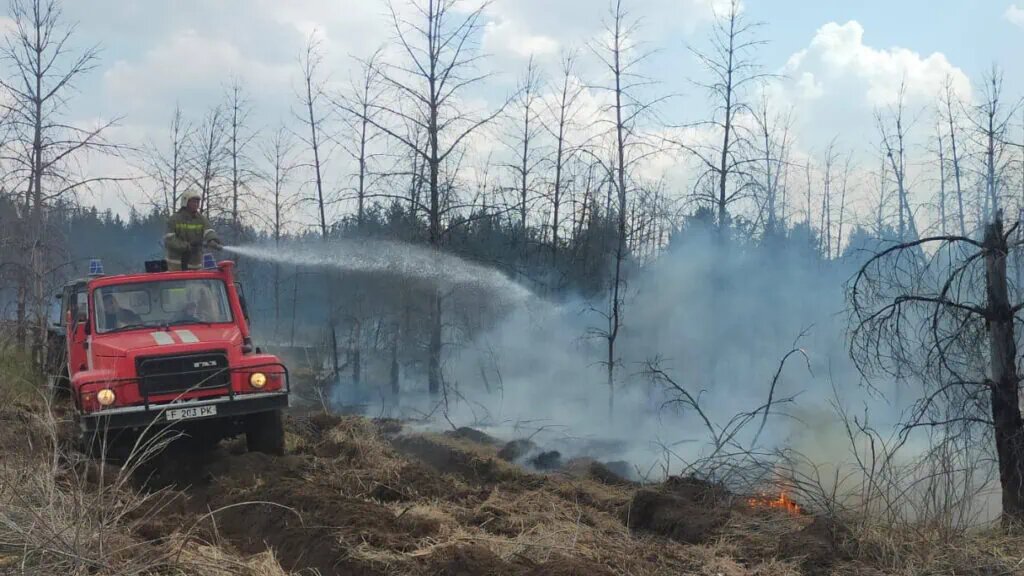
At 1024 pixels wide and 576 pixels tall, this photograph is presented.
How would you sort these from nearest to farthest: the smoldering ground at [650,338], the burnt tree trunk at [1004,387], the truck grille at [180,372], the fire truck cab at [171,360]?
the burnt tree trunk at [1004,387] → the fire truck cab at [171,360] → the truck grille at [180,372] → the smoldering ground at [650,338]

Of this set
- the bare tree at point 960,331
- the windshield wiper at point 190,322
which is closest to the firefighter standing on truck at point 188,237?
the windshield wiper at point 190,322

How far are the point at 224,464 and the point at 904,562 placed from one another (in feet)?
22.2

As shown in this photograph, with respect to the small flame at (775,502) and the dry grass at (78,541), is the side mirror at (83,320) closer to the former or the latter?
the dry grass at (78,541)

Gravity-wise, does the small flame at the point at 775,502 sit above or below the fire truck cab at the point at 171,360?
below

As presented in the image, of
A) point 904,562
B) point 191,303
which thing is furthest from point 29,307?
point 904,562

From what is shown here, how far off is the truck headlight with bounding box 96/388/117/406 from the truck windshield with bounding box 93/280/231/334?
1214 millimetres

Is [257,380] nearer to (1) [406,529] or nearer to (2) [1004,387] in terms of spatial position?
(1) [406,529]

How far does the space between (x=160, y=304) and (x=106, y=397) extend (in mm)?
1602

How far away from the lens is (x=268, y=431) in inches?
389

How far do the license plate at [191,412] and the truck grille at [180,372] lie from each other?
24cm

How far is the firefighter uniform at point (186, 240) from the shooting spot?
10594 mm

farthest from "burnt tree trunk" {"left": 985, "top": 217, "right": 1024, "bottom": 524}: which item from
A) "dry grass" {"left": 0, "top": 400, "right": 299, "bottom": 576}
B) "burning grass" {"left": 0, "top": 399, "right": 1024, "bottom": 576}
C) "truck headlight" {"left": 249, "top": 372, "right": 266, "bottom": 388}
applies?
"truck headlight" {"left": 249, "top": 372, "right": 266, "bottom": 388}

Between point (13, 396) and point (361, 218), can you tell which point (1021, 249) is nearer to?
point (13, 396)

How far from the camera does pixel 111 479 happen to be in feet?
26.6
